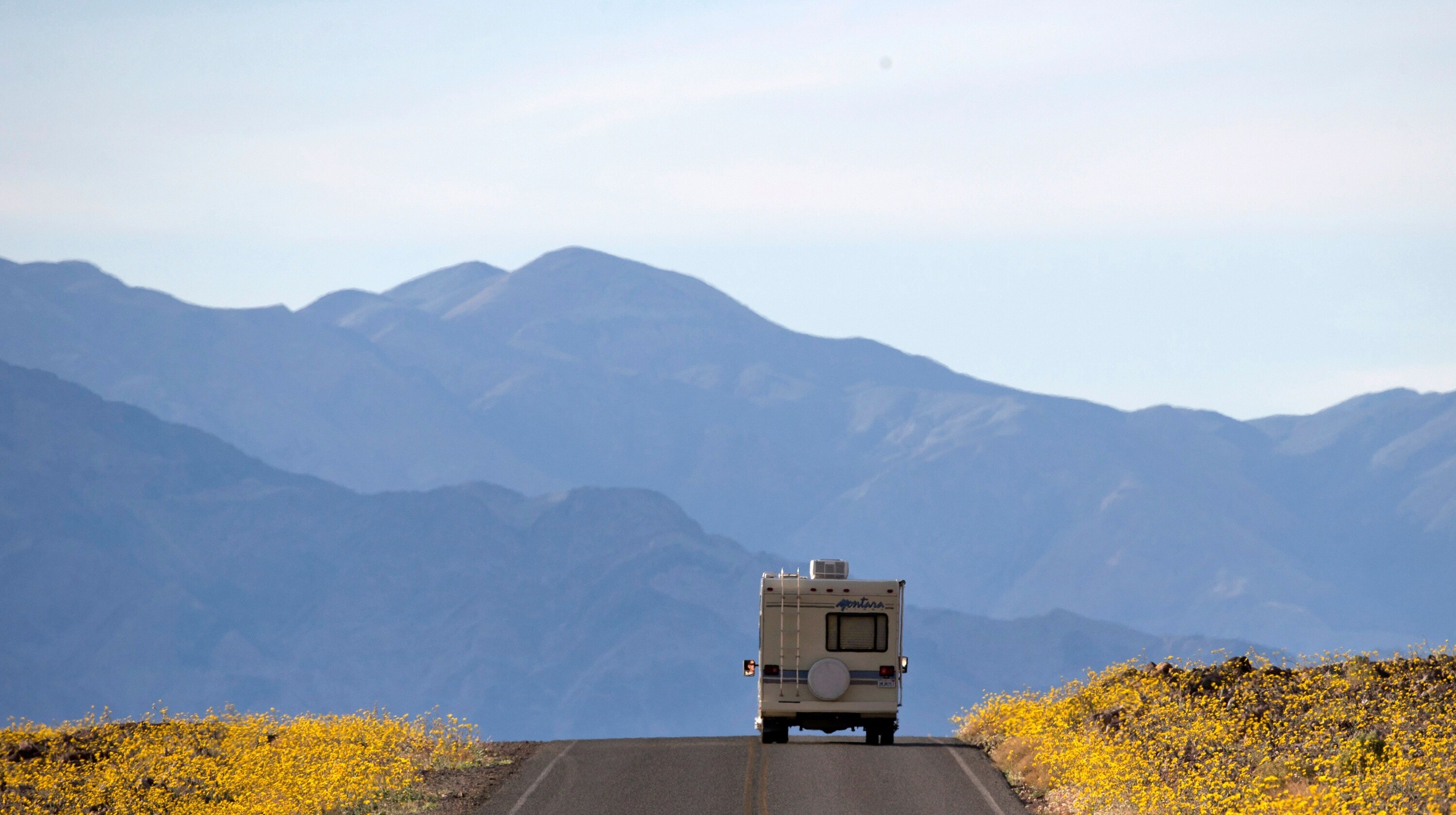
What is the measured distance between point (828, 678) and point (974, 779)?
3.42 metres

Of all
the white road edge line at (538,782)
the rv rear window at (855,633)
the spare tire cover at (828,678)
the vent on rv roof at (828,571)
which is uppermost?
the vent on rv roof at (828,571)

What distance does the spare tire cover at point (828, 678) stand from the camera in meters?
27.8

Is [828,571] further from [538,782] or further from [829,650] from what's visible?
[538,782]

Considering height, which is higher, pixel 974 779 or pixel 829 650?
pixel 829 650

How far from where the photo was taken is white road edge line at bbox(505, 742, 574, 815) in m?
23.1

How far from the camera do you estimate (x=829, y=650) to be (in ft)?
91.6

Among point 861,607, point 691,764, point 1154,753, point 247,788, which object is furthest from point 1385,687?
point 247,788

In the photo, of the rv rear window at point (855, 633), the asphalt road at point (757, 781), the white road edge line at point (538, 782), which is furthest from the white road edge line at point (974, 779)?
the rv rear window at point (855, 633)

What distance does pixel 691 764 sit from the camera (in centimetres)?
2730

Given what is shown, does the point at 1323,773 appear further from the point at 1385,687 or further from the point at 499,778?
the point at 499,778

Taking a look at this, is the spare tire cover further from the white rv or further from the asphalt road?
the asphalt road

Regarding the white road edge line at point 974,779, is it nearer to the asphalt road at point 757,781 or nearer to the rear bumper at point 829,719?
the asphalt road at point 757,781

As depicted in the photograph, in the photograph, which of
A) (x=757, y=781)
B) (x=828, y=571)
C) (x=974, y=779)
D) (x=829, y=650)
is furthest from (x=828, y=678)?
(x=974, y=779)

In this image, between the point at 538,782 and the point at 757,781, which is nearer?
the point at 757,781
